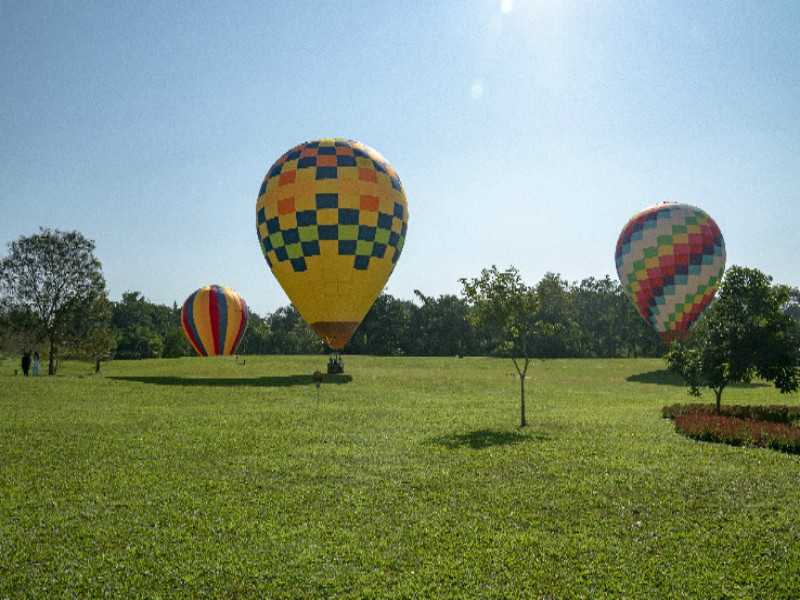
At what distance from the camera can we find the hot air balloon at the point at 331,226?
108 feet

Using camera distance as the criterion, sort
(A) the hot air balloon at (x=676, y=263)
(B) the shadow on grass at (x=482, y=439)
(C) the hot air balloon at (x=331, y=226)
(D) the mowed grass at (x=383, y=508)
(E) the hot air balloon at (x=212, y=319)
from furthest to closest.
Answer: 1. (E) the hot air balloon at (x=212, y=319)
2. (A) the hot air balloon at (x=676, y=263)
3. (C) the hot air balloon at (x=331, y=226)
4. (B) the shadow on grass at (x=482, y=439)
5. (D) the mowed grass at (x=383, y=508)

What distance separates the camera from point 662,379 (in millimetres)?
45312

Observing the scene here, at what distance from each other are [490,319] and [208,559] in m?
15.6

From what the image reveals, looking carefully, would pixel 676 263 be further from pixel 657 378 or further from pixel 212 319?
pixel 212 319

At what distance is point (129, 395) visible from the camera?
28453mm

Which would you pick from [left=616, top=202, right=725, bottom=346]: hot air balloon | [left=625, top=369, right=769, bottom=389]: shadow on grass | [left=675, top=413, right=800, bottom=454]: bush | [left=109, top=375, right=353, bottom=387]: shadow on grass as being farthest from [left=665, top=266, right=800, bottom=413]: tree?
[left=109, top=375, right=353, bottom=387]: shadow on grass

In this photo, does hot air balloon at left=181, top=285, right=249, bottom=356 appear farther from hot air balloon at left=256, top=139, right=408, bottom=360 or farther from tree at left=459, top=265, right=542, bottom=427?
tree at left=459, top=265, right=542, bottom=427

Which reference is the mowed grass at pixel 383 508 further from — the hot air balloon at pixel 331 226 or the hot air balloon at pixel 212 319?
the hot air balloon at pixel 212 319

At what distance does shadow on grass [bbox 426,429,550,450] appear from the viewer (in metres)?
16.9

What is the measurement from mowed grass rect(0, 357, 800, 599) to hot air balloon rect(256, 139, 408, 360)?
1284 cm

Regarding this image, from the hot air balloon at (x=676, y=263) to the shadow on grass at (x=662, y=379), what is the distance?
3.21m

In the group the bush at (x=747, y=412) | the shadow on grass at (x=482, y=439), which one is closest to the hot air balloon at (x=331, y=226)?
the shadow on grass at (x=482, y=439)

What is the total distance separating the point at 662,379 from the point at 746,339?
24.0 metres

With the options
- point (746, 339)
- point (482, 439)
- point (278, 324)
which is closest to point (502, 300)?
point (482, 439)
